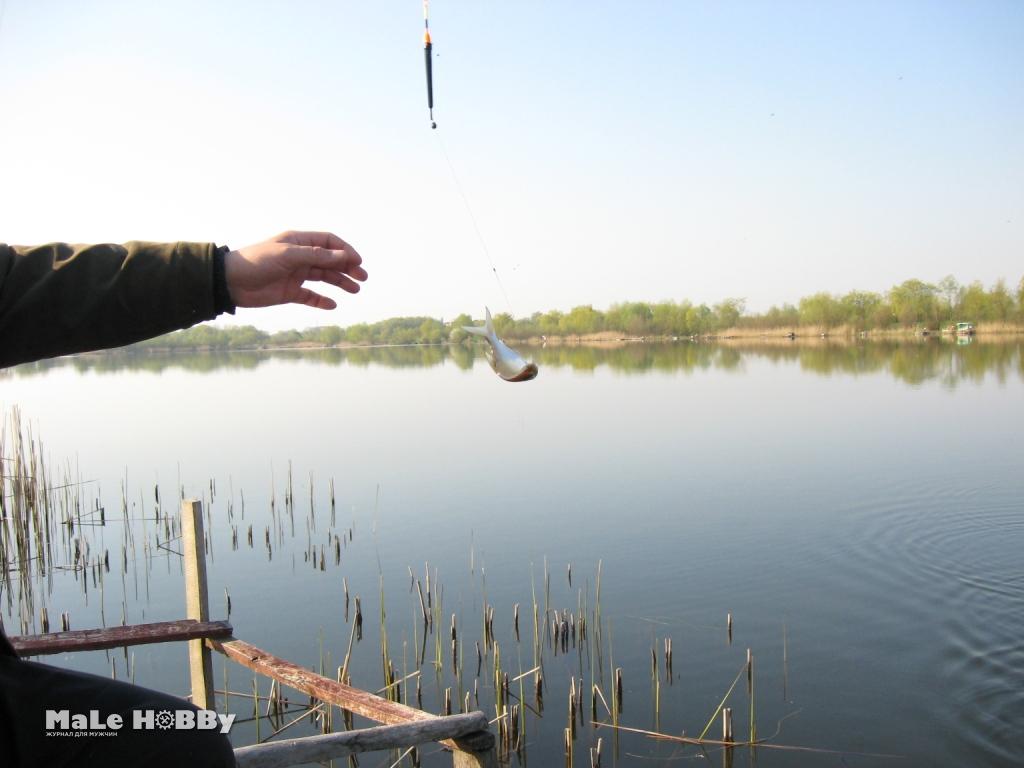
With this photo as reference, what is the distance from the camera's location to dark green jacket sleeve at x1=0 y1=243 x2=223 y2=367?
3.58ft

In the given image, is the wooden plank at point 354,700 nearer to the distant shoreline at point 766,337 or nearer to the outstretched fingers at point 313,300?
the outstretched fingers at point 313,300

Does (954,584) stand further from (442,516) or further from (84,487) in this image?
(84,487)

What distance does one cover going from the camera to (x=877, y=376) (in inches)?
1241

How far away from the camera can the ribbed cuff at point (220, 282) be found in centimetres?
125

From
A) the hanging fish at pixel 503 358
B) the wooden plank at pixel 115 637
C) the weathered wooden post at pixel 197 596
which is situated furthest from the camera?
the weathered wooden post at pixel 197 596

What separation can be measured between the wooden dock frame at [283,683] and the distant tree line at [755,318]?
5888 cm

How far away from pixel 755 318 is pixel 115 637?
87509 millimetres

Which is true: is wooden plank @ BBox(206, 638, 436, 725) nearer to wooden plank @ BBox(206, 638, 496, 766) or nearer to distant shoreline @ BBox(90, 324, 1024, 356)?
wooden plank @ BBox(206, 638, 496, 766)

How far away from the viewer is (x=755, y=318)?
8775cm

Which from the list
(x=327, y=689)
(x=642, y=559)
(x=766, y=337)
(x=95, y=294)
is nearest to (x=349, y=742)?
(x=327, y=689)

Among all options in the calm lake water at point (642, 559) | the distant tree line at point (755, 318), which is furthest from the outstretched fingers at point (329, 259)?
the distant tree line at point (755, 318)

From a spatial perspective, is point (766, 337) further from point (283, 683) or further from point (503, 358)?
point (503, 358)

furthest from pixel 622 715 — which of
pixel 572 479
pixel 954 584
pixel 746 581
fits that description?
pixel 572 479

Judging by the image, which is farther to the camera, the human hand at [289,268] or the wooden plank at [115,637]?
the wooden plank at [115,637]
